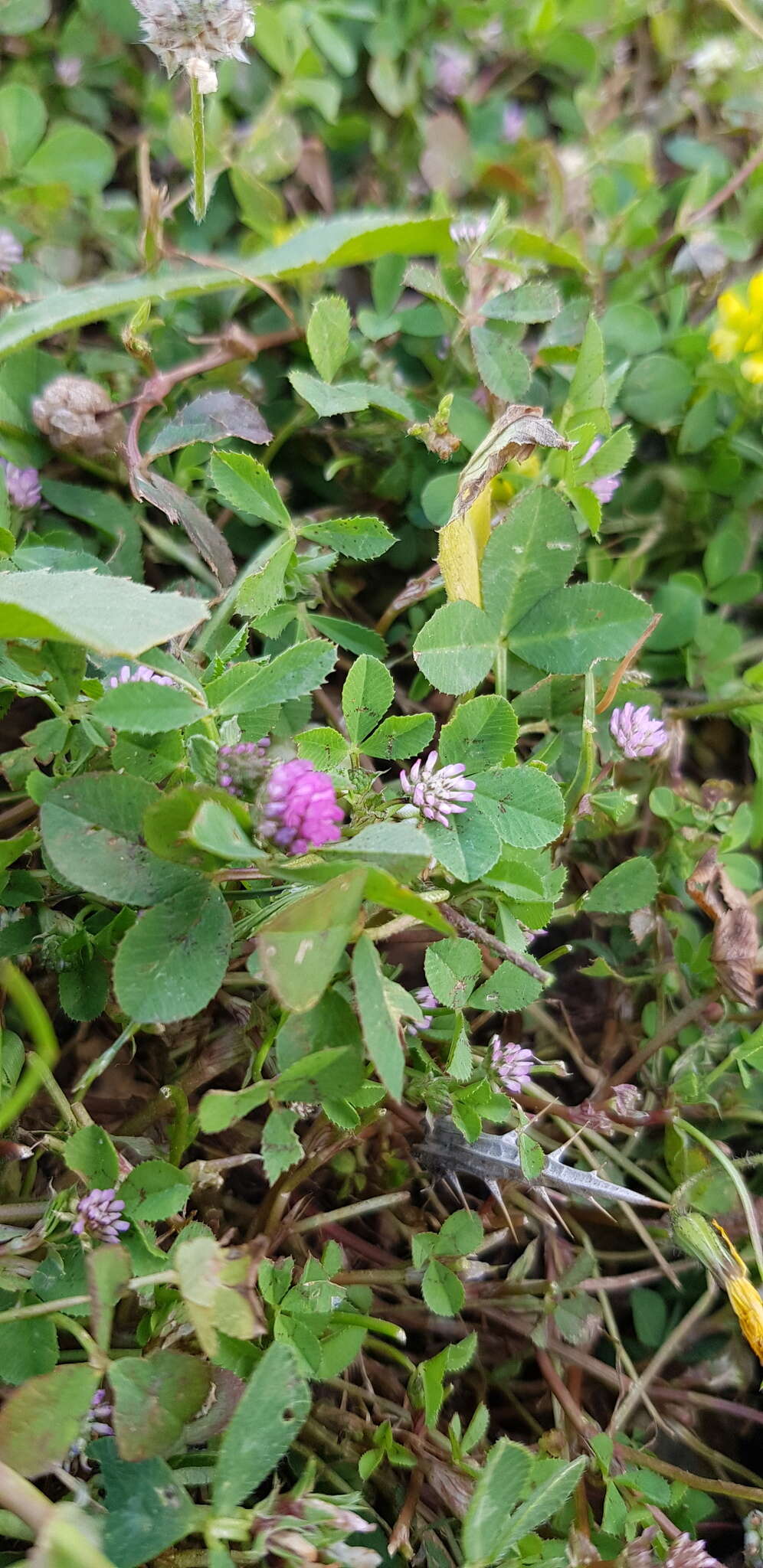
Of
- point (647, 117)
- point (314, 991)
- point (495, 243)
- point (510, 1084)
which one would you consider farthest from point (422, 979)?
point (647, 117)

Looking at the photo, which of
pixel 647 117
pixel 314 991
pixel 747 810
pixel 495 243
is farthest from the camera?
pixel 647 117

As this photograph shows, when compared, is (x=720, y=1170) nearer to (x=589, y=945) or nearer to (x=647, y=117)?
(x=589, y=945)

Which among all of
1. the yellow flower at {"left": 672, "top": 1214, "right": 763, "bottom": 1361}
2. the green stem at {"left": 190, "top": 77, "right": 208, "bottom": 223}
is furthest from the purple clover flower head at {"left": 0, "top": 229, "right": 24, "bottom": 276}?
the yellow flower at {"left": 672, "top": 1214, "right": 763, "bottom": 1361}

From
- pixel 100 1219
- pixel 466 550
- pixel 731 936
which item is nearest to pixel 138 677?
pixel 466 550

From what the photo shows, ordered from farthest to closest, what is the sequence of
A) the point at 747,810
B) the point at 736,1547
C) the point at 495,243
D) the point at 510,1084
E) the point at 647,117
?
the point at 647,117 < the point at 495,243 < the point at 747,810 < the point at 736,1547 < the point at 510,1084

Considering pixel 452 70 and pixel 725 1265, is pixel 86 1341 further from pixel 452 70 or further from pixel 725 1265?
pixel 452 70

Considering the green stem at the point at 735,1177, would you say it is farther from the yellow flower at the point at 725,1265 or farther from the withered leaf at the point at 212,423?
the withered leaf at the point at 212,423

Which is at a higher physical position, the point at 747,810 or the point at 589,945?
the point at 747,810
